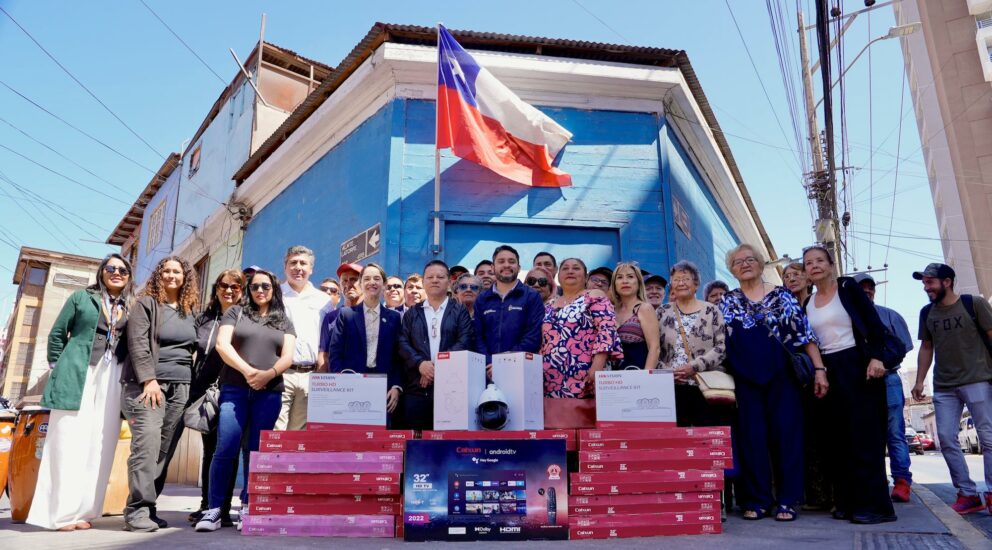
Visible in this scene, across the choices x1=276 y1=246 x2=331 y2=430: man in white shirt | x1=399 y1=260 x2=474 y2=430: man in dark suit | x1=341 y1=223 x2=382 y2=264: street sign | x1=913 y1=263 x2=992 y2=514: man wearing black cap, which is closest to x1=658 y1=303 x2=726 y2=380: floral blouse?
x1=399 y1=260 x2=474 y2=430: man in dark suit

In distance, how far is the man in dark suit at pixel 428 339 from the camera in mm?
4664

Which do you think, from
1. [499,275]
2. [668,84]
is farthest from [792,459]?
[668,84]

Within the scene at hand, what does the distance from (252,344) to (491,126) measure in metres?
4.91

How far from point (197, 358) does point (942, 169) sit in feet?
139

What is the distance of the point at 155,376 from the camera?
4.54m

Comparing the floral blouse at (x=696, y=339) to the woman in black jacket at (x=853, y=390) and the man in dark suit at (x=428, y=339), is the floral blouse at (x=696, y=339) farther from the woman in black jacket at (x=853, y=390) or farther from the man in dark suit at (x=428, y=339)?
the man in dark suit at (x=428, y=339)

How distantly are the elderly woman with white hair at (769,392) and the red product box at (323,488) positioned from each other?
2405 mm

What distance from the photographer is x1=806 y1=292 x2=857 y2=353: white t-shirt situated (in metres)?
4.54

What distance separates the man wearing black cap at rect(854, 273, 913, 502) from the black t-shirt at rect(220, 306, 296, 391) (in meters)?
4.45

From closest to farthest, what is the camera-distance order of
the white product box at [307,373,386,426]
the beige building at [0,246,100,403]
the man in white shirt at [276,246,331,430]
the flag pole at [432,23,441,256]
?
the white product box at [307,373,386,426] → the man in white shirt at [276,246,331,430] → the flag pole at [432,23,441,256] → the beige building at [0,246,100,403]

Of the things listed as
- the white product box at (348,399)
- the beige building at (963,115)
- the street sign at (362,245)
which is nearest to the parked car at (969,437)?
the beige building at (963,115)

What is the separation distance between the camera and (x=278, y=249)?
10805mm

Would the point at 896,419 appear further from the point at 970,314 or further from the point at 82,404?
the point at 82,404

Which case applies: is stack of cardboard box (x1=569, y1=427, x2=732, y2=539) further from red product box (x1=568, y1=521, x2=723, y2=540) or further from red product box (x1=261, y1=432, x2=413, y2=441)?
red product box (x1=261, y1=432, x2=413, y2=441)
